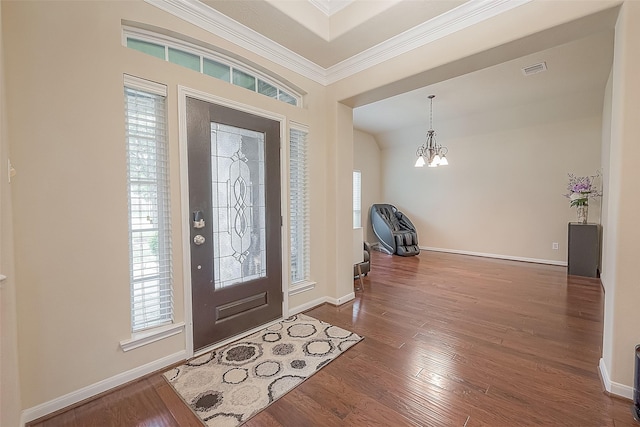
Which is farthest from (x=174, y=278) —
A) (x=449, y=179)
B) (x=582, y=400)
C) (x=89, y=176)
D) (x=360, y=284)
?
(x=449, y=179)

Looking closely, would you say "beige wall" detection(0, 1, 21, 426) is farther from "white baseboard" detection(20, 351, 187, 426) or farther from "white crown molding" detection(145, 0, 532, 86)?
"white crown molding" detection(145, 0, 532, 86)

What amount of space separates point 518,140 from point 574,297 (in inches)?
126

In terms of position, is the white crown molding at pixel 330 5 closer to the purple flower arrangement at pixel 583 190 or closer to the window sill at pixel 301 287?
the window sill at pixel 301 287

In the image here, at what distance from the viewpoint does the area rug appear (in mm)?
1610

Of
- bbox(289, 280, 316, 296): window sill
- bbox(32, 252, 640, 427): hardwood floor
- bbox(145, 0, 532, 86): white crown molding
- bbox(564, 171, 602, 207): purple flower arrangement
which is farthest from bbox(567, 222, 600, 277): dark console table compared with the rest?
bbox(289, 280, 316, 296): window sill

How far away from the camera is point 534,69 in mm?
3463

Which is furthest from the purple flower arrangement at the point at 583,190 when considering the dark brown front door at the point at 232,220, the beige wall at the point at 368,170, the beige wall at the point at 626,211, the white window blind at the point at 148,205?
the white window blind at the point at 148,205

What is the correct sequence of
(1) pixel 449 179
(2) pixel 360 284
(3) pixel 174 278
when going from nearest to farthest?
1. (3) pixel 174 278
2. (2) pixel 360 284
3. (1) pixel 449 179

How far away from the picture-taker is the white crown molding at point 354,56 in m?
1.99

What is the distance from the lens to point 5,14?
1411mm

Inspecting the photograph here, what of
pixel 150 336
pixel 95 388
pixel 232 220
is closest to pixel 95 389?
pixel 95 388

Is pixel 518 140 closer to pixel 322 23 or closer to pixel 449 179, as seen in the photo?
pixel 449 179

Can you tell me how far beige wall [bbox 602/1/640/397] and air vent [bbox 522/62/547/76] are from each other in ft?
6.48

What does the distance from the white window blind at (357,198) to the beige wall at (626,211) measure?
5.08 meters
